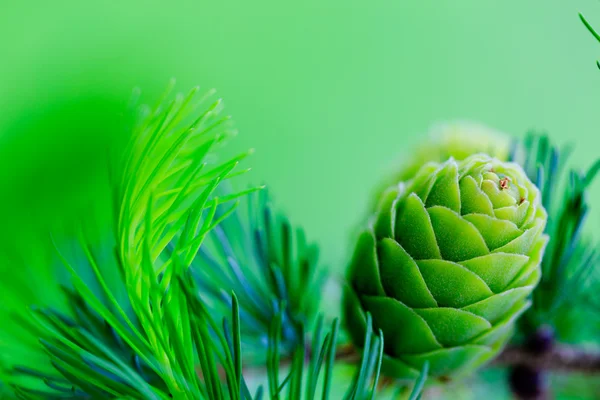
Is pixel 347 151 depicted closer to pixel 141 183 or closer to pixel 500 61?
pixel 500 61

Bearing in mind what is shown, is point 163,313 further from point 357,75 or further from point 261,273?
point 357,75

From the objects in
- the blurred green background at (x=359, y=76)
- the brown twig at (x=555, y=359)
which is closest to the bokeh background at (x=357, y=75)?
the blurred green background at (x=359, y=76)

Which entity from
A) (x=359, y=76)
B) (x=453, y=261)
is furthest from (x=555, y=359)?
(x=359, y=76)

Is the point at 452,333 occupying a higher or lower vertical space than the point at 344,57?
lower

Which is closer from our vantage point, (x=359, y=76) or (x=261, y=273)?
(x=261, y=273)

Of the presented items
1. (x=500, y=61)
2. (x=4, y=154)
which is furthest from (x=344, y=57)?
(x=4, y=154)

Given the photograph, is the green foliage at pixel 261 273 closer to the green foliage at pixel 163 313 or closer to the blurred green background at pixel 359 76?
the green foliage at pixel 163 313
